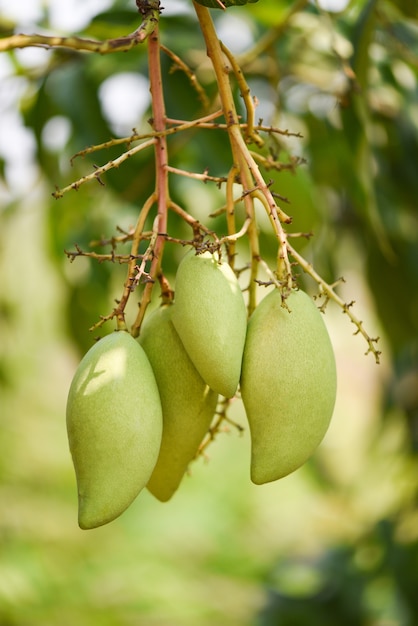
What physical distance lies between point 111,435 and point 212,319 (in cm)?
12

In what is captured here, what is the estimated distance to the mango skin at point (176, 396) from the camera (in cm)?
67

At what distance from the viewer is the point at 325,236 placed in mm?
1688

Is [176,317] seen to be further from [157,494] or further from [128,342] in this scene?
[157,494]

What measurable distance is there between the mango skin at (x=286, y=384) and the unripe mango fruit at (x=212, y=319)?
18 mm

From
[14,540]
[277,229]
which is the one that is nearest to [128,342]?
[277,229]

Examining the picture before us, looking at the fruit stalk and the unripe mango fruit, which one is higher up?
the fruit stalk

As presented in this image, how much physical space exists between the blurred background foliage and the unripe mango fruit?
213 mm

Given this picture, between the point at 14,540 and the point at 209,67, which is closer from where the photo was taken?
the point at 209,67

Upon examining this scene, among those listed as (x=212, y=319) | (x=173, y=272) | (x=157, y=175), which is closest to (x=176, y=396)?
(x=212, y=319)

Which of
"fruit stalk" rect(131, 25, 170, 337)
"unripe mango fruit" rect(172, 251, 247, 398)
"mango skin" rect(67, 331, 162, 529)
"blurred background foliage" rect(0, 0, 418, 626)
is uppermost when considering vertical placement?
"blurred background foliage" rect(0, 0, 418, 626)

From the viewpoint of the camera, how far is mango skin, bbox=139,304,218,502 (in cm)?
67

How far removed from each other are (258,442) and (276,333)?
0.30 ft

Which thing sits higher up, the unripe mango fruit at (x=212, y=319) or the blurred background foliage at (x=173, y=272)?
the blurred background foliage at (x=173, y=272)

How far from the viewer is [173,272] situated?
5.07ft
